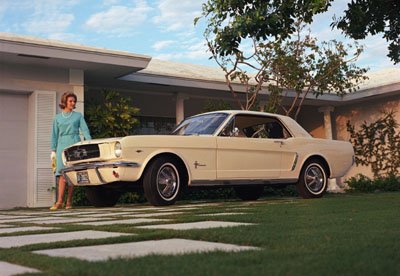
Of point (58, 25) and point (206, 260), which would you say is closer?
point (206, 260)

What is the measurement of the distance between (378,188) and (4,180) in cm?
944

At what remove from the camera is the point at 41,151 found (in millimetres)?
10688

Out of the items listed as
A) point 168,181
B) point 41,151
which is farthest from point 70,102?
point 41,151

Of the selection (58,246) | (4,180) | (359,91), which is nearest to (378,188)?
(359,91)

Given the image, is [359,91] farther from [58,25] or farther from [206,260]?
[206,260]

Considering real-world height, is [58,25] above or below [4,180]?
above

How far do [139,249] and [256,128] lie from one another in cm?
591

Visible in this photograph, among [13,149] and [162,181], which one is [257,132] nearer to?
[162,181]

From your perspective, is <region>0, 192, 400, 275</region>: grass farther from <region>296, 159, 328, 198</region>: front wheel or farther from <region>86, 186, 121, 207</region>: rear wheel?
<region>296, 159, 328, 198</region>: front wheel

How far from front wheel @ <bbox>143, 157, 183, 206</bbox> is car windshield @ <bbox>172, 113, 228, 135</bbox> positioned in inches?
31.9

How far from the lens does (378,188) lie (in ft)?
44.2

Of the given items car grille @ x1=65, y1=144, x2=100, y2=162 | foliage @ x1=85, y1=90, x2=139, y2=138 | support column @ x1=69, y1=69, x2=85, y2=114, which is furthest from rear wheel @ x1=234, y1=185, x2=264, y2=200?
support column @ x1=69, y1=69, x2=85, y2=114

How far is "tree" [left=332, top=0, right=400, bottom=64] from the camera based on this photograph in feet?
24.0

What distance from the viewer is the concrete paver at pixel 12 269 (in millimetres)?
2072
